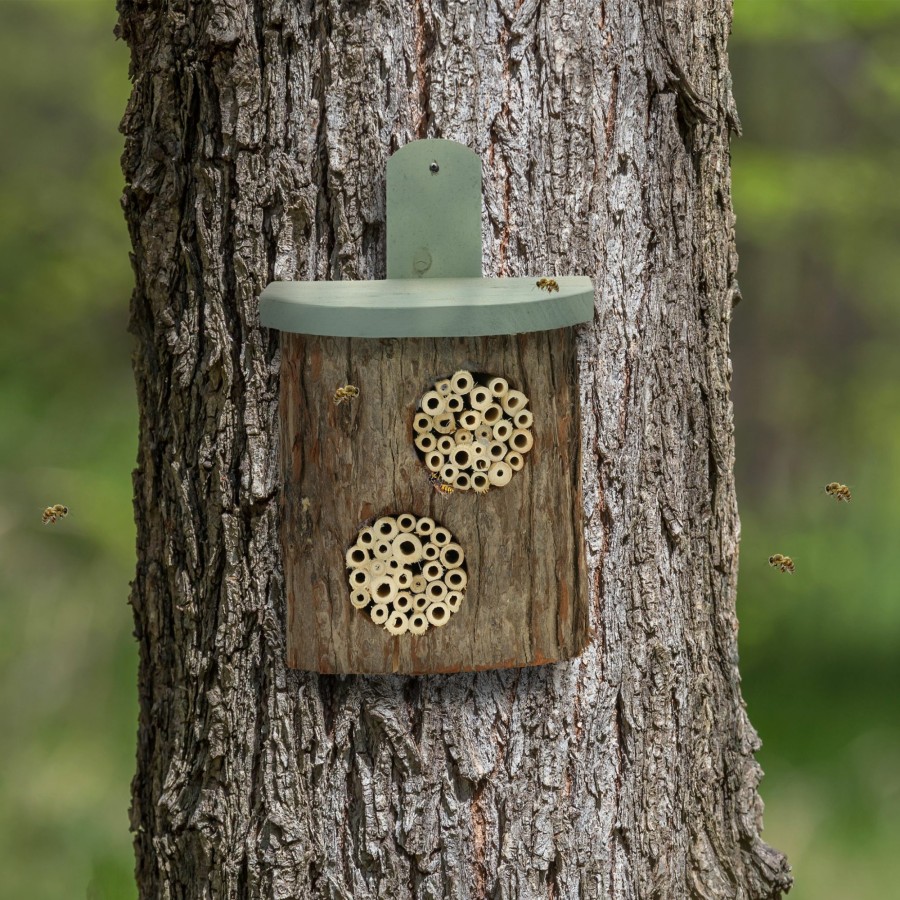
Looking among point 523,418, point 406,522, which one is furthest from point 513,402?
point 406,522

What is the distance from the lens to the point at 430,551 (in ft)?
5.18

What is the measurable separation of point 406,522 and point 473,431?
17cm

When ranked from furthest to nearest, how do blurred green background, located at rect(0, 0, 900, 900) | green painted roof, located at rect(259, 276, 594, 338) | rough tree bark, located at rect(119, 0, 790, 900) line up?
blurred green background, located at rect(0, 0, 900, 900) → rough tree bark, located at rect(119, 0, 790, 900) → green painted roof, located at rect(259, 276, 594, 338)

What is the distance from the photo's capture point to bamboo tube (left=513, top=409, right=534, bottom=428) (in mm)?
1574

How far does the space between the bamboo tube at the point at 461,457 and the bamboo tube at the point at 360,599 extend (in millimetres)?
209

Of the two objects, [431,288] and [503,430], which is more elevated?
[431,288]

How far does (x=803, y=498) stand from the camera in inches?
254

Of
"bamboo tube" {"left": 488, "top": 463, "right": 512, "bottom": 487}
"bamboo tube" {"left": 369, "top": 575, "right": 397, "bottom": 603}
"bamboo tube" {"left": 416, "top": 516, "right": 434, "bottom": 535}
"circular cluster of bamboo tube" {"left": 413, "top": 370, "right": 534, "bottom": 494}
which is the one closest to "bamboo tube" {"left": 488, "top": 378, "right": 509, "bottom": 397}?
"circular cluster of bamboo tube" {"left": 413, "top": 370, "right": 534, "bottom": 494}

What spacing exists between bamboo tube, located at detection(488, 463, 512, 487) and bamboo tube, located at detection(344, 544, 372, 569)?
21 centimetres

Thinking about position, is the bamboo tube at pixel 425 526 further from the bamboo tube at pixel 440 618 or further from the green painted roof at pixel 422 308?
the green painted roof at pixel 422 308

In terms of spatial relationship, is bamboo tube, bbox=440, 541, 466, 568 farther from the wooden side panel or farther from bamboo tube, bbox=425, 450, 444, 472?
bamboo tube, bbox=425, 450, 444, 472

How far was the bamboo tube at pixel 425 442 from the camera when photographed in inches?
61.1

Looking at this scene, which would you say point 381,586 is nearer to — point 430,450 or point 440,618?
point 440,618

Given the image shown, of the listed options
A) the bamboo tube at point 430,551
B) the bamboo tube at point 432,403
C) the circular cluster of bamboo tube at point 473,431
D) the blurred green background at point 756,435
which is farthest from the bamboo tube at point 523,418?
the blurred green background at point 756,435
